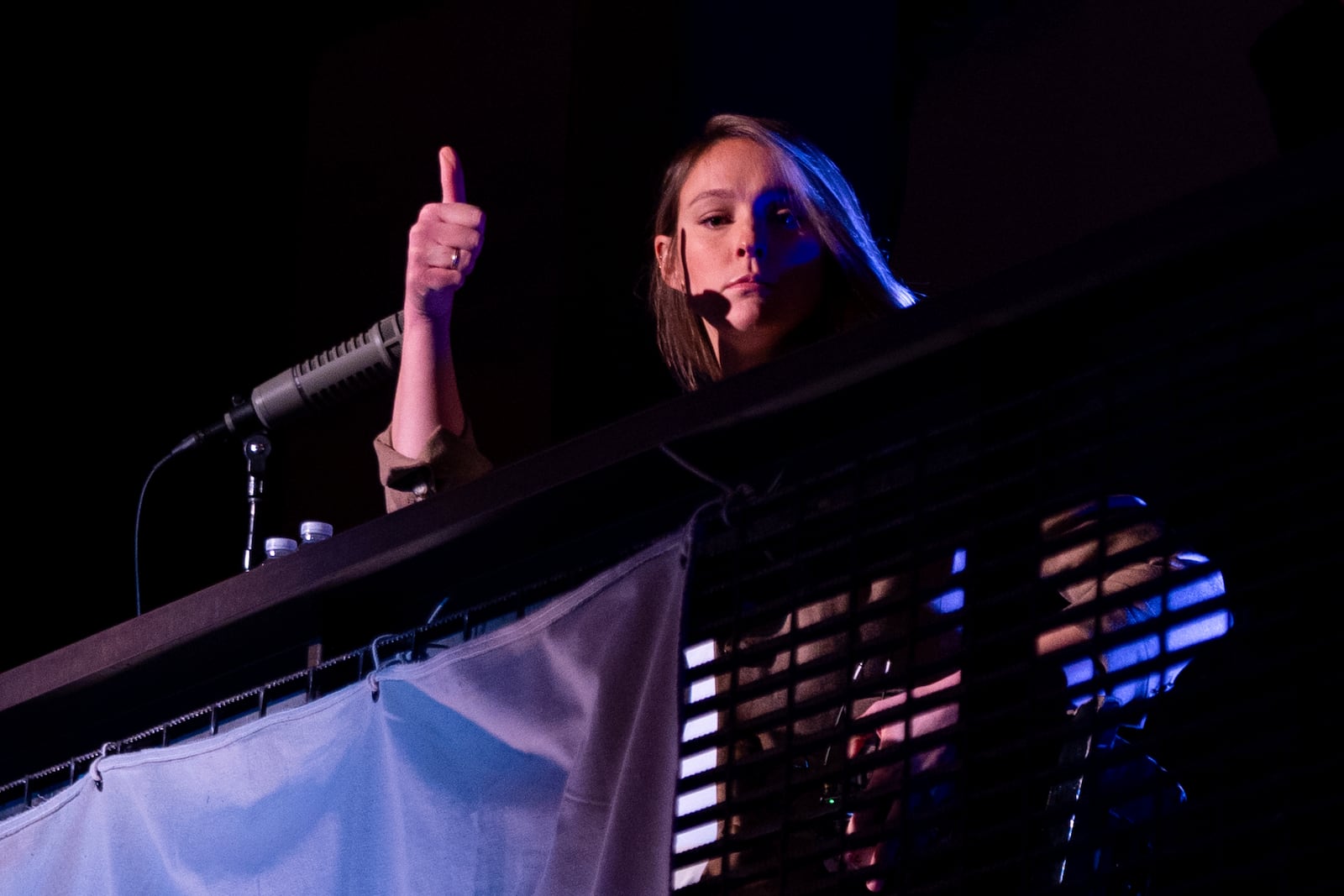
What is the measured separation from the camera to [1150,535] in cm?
119

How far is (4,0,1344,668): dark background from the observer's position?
361 centimetres

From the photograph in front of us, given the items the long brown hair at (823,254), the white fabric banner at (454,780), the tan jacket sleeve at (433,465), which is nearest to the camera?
the white fabric banner at (454,780)

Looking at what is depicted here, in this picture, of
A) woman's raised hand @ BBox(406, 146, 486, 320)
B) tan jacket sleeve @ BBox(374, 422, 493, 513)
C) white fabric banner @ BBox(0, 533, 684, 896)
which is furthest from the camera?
tan jacket sleeve @ BBox(374, 422, 493, 513)

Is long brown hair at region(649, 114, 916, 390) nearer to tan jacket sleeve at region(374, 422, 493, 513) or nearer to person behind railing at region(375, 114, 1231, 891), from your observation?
person behind railing at region(375, 114, 1231, 891)

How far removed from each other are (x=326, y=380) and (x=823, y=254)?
766mm

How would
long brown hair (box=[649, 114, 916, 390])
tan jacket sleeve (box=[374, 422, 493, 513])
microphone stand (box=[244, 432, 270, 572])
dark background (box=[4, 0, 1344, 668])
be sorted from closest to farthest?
tan jacket sleeve (box=[374, 422, 493, 513]), long brown hair (box=[649, 114, 916, 390]), microphone stand (box=[244, 432, 270, 572]), dark background (box=[4, 0, 1344, 668])

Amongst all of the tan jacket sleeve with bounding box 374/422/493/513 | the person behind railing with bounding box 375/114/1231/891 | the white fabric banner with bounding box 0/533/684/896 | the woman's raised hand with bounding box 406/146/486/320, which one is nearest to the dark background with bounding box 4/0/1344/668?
the person behind railing with bounding box 375/114/1231/891

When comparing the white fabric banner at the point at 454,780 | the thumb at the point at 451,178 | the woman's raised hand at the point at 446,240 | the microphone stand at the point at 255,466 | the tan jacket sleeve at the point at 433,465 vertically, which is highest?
the microphone stand at the point at 255,466

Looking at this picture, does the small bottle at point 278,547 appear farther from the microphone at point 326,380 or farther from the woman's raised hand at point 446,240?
the woman's raised hand at point 446,240

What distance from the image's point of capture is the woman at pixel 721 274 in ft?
6.73

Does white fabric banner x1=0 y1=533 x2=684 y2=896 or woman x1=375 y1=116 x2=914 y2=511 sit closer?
white fabric banner x1=0 y1=533 x2=684 y2=896

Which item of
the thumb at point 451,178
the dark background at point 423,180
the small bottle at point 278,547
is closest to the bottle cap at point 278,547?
the small bottle at point 278,547

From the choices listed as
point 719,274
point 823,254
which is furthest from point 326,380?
point 823,254

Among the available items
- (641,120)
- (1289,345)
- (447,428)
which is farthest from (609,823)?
(641,120)
